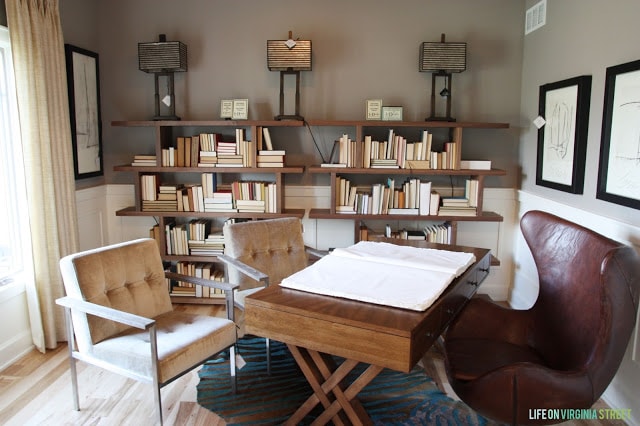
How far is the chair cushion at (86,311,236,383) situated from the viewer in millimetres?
2154

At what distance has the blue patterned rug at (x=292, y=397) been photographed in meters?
2.39

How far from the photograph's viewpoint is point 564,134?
3076 millimetres

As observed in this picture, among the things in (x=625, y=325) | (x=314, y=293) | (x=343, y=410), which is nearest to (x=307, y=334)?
(x=314, y=293)

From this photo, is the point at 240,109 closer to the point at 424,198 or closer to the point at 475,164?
the point at 424,198

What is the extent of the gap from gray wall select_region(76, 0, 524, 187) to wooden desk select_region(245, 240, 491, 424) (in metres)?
2.21

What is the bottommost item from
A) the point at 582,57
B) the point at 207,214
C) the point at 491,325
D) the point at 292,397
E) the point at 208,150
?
the point at 292,397

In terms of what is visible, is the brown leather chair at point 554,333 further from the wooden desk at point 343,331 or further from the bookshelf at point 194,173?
the bookshelf at point 194,173

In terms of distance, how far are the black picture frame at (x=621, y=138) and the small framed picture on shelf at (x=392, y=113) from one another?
148 centimetres

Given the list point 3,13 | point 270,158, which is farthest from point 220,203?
point 3,13

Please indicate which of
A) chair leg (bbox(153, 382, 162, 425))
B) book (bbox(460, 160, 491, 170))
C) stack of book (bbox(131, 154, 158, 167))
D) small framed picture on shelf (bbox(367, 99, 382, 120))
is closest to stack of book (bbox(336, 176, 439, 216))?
book (bbox(460, 160, 491, 170))

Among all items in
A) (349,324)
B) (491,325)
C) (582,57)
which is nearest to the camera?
(349,324)

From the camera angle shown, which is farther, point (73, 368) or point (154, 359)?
point (73, 368)

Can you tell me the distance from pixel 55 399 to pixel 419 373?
80.8 inches

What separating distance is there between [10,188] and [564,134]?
Answer: 11.8ft
